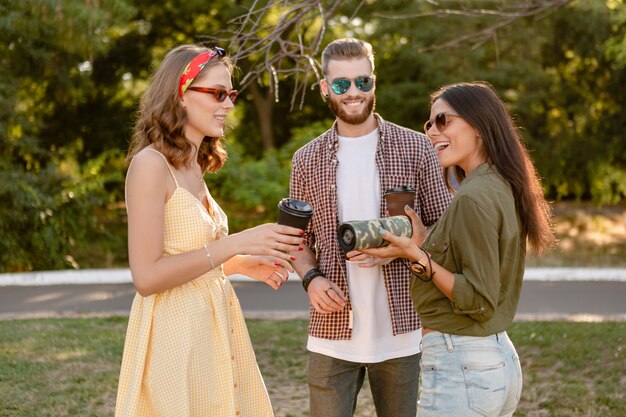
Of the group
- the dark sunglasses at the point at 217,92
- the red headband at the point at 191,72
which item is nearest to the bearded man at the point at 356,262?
the dark sunglasses at the point at 217,92

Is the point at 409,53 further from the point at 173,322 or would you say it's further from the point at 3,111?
the point at 173,322

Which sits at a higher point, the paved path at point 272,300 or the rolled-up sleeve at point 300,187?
the rolled-up sleeve at point 300,187

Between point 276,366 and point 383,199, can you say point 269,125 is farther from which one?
point 383,199

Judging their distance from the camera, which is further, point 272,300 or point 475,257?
point 272,300

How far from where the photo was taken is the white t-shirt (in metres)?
3.50

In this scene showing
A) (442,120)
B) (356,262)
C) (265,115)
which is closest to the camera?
(442,120)

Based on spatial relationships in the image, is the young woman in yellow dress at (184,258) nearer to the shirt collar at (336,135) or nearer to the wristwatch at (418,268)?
the wristwatch at (418,268)

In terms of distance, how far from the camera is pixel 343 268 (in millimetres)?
3549

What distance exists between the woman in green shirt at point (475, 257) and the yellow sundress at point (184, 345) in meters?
0.60

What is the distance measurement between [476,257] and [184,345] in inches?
40.2

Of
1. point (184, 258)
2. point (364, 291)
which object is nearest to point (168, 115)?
point (184, 258)

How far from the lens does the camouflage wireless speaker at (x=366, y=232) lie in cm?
271

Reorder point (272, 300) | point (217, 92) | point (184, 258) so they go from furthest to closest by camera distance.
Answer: point (272, 300) → point (217, 92) → point (184, 258)

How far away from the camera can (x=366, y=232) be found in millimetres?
2705
